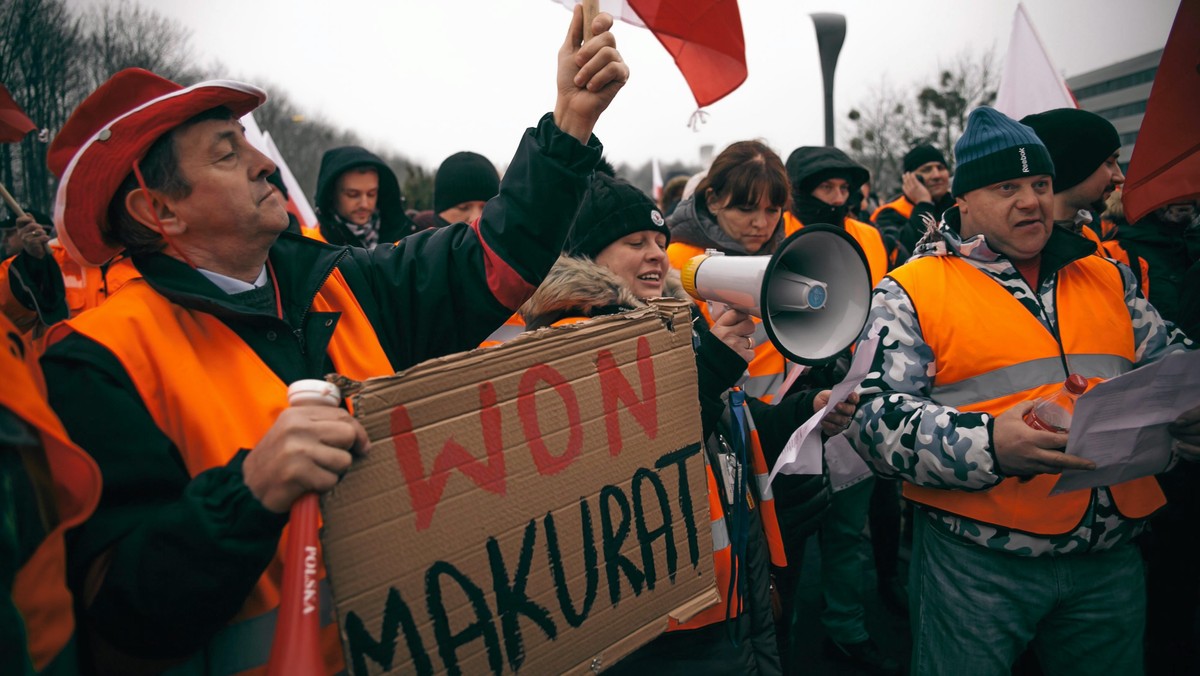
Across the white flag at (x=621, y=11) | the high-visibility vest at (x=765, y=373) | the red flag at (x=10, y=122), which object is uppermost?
the white flag at (x=621, y=11)

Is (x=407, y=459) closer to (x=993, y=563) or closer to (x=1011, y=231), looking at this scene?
(x=993, y=563)

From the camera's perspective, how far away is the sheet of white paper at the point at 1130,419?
5.49ft

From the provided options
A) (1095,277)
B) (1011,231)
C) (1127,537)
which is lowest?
(1127,537)

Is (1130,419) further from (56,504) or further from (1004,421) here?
(56,504)

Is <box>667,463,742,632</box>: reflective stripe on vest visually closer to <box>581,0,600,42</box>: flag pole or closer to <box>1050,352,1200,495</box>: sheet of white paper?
<box>1050,352,1200,495</box>: sheet of white paper

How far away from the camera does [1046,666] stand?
2.14 meters

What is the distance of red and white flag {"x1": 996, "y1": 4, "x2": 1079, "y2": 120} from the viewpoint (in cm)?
380

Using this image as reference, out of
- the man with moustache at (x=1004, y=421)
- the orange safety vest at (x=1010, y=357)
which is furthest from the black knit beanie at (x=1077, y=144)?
the orange safety vest at (x=1010, y=357)

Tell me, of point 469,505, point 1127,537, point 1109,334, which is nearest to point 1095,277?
point 1109,334

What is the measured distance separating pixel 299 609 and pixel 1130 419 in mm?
1981

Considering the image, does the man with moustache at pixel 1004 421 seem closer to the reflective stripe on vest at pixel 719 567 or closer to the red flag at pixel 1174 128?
the red flag at pixel 1174 128

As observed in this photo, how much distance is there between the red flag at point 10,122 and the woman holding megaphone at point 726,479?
1279mm

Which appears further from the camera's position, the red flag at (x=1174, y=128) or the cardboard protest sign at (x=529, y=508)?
the red flag at (x=1174, y=128)

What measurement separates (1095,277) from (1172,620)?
74.3 inches
